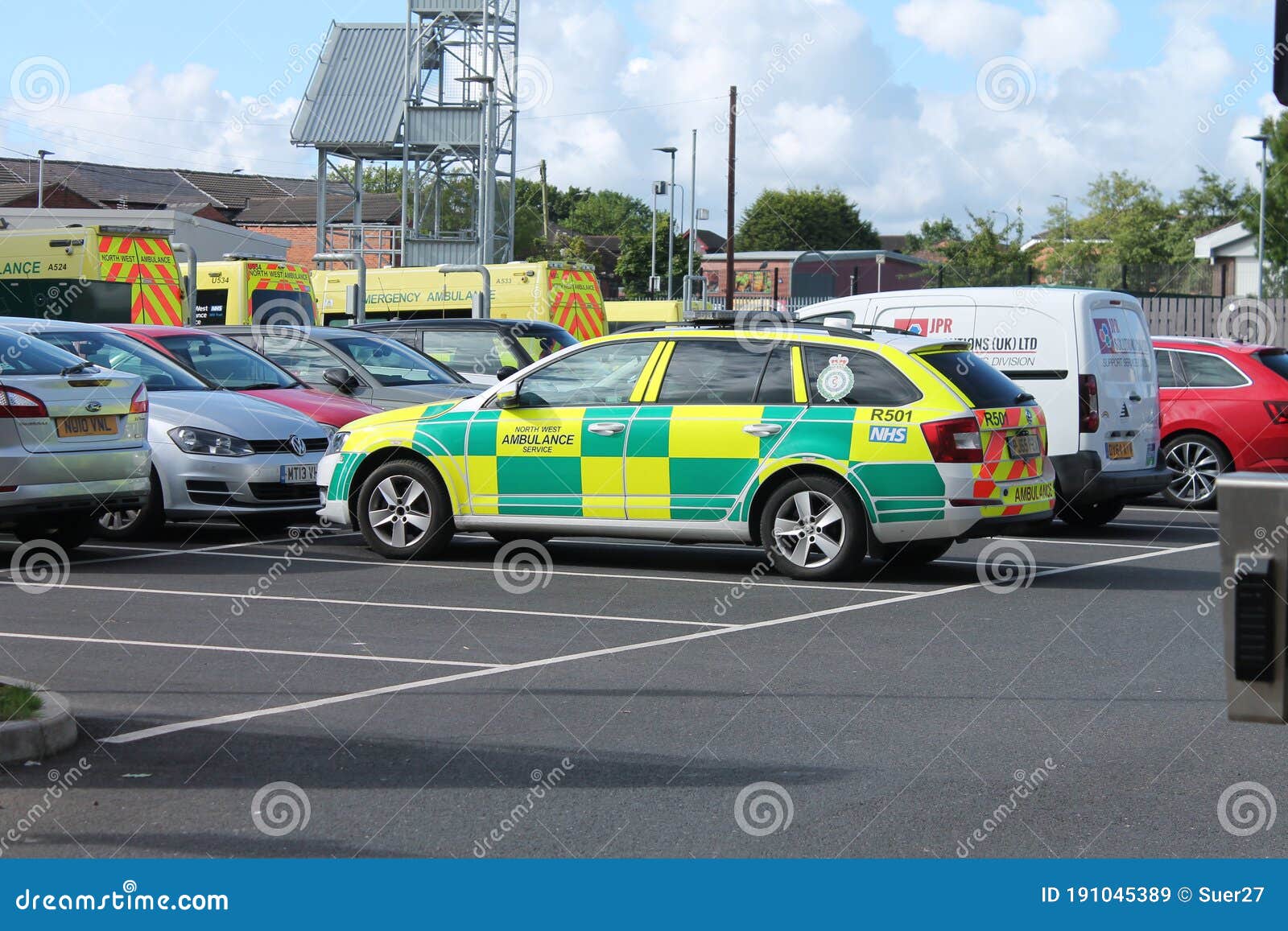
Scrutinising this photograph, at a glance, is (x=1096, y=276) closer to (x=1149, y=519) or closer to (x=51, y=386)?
(x=1149, y=519)

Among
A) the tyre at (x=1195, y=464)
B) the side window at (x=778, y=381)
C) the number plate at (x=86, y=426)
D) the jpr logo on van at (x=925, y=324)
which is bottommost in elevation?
the tyre at (x=1195, y=464)

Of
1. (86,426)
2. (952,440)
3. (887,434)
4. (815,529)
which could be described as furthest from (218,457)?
(952,440)

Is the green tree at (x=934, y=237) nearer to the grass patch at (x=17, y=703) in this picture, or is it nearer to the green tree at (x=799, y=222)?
→ the green tree at (x=799, y=222)

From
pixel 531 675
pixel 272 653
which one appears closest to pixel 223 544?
pixel 272 653

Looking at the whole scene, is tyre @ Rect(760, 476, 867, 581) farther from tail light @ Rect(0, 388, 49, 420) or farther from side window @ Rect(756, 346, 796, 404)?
tail light @ Rect(0, 388, 49, 420)

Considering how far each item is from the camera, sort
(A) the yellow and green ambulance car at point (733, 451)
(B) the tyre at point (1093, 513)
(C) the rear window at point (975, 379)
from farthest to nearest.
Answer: (B) the tyre at point (1093, 513) → (C) the rear window at point (975, 379) → (A) the yellow and green ambulance car at point (733, 451)

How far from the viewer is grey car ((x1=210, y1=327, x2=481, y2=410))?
592 inches

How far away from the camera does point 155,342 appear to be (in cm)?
1345

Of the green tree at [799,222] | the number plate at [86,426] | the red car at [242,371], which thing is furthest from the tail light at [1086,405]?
the green tree at [799,222]

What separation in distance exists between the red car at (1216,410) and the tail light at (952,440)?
6029mm

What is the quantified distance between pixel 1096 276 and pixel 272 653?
26.9 meters

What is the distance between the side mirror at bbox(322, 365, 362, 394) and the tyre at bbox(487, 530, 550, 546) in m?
2.52

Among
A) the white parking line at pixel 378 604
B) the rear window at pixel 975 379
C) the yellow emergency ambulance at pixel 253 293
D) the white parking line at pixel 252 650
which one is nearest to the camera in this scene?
the white parking line at pixel 252 650

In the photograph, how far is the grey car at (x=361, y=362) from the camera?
15031mm
